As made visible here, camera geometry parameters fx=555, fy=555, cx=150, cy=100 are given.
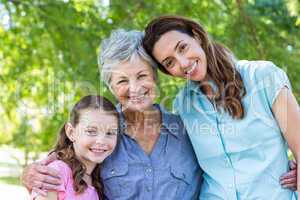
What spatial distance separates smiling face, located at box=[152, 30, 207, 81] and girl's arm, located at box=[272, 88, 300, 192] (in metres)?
0.32

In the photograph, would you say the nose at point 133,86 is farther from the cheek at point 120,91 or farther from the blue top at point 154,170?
the blue top at point 154,170

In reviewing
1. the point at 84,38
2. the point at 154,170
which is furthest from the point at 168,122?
the point at 84,38

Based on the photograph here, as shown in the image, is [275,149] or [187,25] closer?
[275,149]

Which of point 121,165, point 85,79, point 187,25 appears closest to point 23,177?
point 121,165

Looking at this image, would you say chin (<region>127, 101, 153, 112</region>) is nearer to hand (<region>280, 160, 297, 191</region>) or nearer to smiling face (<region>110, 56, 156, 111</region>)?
smiling face (<region>110, 56, 156, 111</region>)

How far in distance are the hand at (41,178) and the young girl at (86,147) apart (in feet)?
0.10

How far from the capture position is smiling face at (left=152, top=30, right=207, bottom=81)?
2170mm

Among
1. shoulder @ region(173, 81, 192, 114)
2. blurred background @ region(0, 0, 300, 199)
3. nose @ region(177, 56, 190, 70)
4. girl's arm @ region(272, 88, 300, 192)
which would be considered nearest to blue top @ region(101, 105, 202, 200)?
shoulder @ region(173, 81, 192, 114)

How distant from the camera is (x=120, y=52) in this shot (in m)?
2.22

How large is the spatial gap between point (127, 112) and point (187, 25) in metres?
0.45

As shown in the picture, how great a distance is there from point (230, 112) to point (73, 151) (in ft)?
2.07

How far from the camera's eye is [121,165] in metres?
2.24

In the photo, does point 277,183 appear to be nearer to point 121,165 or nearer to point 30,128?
point 121,165

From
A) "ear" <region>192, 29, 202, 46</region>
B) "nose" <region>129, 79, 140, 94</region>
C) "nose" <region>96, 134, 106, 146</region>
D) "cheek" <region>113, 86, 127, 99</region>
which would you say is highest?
"ear" <region>192, 29, 202, 46</region>
